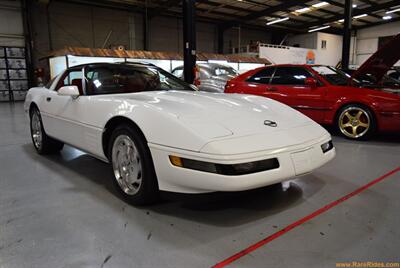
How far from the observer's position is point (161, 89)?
9.12 feet

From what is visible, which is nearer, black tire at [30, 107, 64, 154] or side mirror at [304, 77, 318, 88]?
black tire at [30, 107, 64, 154]

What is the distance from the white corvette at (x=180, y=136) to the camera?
1.65 metres

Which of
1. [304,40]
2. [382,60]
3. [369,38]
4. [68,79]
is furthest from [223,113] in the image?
[369,38]

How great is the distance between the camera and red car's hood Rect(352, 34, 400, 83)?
16.2 ft

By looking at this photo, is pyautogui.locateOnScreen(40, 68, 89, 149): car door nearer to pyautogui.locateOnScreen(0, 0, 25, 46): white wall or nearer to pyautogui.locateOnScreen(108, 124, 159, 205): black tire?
pyautogui.locateOnScreen(108, 124, 159, 205): black tire

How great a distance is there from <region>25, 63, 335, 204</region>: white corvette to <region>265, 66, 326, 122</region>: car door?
2309mm

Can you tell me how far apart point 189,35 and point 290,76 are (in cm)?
344

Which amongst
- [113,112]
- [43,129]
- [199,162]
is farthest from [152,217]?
[43,129]

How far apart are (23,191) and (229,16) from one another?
56.7ft

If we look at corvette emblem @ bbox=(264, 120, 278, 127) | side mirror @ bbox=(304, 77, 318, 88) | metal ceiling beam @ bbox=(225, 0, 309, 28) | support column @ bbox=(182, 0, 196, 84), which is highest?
metal ceiling beam @ bbox=(225, 0, 309, 28)

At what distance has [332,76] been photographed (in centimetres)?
476

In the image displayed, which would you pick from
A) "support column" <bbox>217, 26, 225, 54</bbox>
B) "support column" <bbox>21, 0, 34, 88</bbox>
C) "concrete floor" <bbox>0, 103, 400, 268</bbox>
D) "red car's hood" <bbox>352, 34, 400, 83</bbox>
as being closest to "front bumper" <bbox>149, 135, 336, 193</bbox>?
"concrete floor" <bbox>0, 103, 400, 268</bbox>

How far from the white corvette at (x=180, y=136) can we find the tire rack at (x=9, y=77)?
441 inches

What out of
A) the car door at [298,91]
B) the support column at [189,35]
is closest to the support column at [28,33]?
the support column at [189,35]
